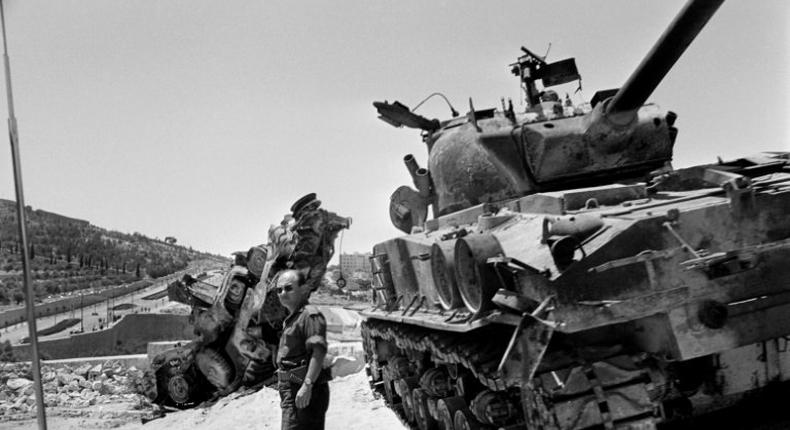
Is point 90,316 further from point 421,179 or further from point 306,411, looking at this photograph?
point 306,411

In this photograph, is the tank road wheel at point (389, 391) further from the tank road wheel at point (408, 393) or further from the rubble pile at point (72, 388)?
the rubble pile at point (72, 388)

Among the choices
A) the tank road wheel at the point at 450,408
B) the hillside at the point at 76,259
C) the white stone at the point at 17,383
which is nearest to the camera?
the tank road wheel at the point at 450,408

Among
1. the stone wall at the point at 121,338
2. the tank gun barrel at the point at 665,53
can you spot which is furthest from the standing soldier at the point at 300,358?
the stone wall at the point at 121,338

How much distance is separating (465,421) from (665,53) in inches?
130

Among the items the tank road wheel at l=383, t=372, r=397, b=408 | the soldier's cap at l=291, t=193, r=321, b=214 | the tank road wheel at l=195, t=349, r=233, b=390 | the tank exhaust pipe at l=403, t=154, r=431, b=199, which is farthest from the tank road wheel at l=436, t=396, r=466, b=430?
the tank road wheel at l=195, t=349, r=233, b=390

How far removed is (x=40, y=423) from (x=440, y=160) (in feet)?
15.9

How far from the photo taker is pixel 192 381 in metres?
12.4

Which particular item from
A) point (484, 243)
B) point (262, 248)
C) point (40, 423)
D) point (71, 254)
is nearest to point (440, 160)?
point (484, 243)

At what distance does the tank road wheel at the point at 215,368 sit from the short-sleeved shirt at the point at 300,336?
7331 millimetres

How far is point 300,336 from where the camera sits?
206 inches

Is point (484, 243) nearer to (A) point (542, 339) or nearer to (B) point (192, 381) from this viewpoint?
(A) point (542, 339)

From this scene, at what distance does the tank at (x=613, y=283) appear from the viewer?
12.6ft

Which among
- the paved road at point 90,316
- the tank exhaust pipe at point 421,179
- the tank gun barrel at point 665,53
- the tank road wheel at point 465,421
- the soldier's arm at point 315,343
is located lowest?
the tank road wheel at point 465,421

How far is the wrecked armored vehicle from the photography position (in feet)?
36.1
